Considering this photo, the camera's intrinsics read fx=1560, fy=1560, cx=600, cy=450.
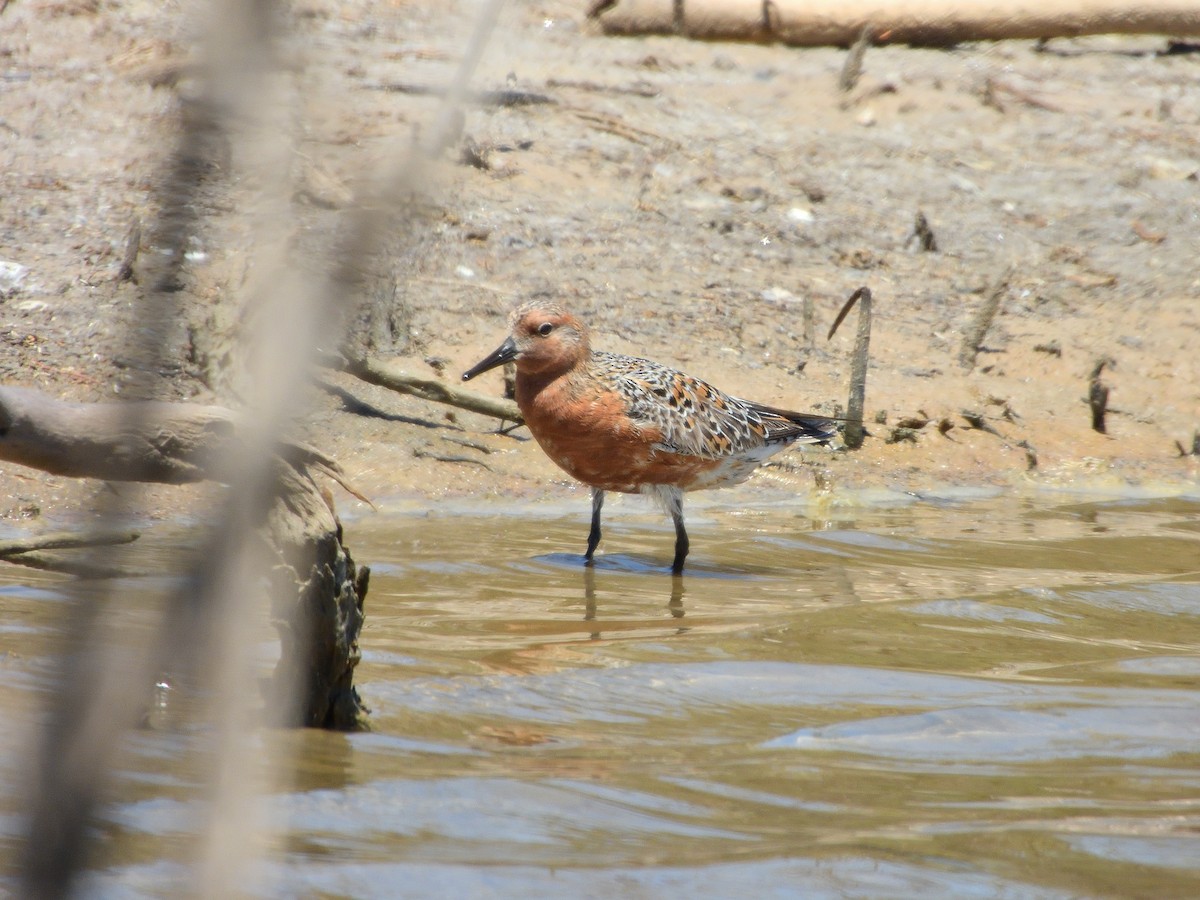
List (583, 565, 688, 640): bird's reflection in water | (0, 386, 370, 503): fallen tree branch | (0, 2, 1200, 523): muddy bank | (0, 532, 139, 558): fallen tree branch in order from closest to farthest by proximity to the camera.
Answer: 1. (0, 532, 139, 558): fallen tree branch
2. (0, 386, 370, 503): fallen tree branch
3. (583, 565, 688, 640): bird's reflection in water
4. (0, 2, 1200, 523): muddy bank

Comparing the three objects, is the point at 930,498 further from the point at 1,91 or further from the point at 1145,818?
the point at 1,91

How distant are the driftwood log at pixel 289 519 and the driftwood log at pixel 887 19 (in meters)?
10.4

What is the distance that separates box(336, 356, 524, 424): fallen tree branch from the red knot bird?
60 centimetres

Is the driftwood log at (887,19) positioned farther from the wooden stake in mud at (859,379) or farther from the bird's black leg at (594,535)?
the bird's black leg at (594,535)

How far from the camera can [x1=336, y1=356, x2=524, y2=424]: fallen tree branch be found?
8570 mm

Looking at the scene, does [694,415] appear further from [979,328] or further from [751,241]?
[751,241]

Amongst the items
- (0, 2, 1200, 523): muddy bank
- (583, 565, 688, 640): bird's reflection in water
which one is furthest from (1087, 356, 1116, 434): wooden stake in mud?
(583, 565, 688, 640): bird's reflection in water

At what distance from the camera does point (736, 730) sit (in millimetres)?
4543

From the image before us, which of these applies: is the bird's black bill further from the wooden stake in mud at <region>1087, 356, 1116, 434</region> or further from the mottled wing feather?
the wooden stake in mud at <region>1087, 356, 1116, 434</region>

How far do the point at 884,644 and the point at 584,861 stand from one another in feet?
8.30

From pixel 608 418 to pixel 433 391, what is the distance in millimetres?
1316

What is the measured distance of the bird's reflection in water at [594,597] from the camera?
6215 millimetres

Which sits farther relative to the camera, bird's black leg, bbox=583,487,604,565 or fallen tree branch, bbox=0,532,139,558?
bird's black leg, bbox=583,487,604,565

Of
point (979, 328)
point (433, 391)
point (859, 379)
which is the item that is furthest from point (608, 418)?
point (979, 328)
